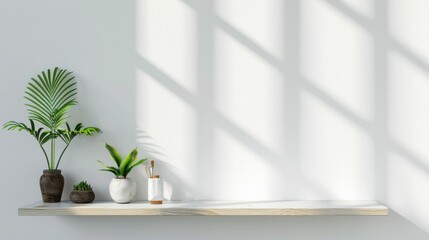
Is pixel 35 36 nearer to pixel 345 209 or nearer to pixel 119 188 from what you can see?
pixel 119 188

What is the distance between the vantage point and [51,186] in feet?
7.22

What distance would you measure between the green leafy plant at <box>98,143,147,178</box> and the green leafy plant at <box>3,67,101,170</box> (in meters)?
0.11

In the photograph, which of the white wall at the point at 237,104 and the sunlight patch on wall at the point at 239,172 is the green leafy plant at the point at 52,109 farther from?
the sunlight patch on wall at the point at 239,172

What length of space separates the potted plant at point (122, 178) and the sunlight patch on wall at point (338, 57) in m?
0.76

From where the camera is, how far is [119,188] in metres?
2.17

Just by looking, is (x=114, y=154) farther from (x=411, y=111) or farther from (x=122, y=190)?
(x=411, y=111)

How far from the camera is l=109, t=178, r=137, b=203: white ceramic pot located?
2170 millimetres

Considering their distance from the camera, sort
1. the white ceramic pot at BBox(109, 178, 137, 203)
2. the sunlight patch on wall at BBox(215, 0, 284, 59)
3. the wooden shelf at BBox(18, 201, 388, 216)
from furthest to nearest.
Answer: the sunlight patch on wall at BBox(215, 0, 284, 59) → the white ceramic pot at BBox(109, 178, 137, 203) → the wooden shelf at BBox(18, 201, 388, 216)

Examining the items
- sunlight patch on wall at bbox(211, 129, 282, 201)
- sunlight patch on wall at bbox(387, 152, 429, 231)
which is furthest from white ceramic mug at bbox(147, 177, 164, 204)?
sunlight patch on wall at bbox(387, 152, 429, 231)

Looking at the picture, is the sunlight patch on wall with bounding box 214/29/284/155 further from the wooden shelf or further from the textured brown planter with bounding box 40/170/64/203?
the textured brown planter with bounding box 40/170/64/203

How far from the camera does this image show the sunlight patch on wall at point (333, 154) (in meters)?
2.26

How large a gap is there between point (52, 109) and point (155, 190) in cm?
52

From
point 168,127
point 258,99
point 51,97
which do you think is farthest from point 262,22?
point 51,97

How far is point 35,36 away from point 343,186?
1361 millimetres
